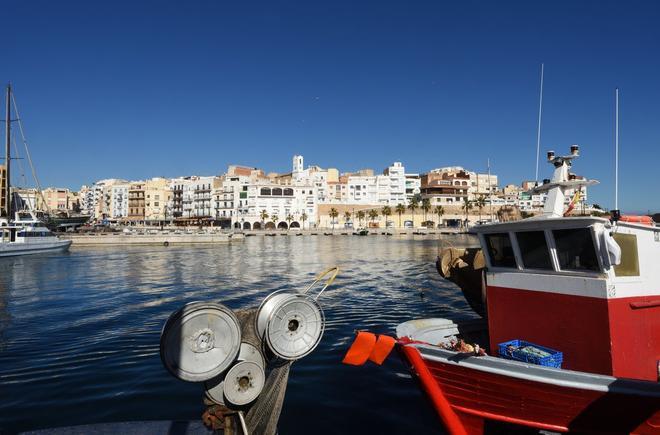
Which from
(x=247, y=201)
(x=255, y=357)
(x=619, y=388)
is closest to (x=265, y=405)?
(x=255, y=357)

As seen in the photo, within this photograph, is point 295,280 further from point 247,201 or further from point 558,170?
point 247,201

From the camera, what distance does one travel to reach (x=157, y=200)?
147 meters

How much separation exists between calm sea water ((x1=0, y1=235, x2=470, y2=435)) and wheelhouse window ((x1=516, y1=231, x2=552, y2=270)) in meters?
4.04

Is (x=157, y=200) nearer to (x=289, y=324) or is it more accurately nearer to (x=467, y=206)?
(x=467, y=206)

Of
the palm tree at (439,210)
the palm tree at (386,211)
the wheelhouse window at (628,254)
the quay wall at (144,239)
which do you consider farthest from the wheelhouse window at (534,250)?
the palm tree at (439,210)

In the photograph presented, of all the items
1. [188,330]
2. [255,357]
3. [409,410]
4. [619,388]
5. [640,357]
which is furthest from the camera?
[409,410]

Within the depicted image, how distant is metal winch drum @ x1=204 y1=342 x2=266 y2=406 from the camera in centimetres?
575

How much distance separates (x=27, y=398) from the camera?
9.98 m

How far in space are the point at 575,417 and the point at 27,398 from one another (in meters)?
11.7

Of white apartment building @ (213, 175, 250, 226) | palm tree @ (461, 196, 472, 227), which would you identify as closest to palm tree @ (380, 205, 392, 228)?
palm tree @ (461, 196, 472, 227)

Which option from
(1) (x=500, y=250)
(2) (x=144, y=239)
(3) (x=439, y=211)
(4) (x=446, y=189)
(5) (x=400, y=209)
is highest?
Answer: (4) (x=446, y=189)

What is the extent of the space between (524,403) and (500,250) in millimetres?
3285

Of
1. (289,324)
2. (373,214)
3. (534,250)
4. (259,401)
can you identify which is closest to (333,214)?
(373,214)

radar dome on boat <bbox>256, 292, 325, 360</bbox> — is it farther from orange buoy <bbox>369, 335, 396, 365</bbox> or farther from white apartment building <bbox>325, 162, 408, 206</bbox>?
white apartment building <bbox>325, 162, 408, 206</bbox>
